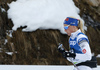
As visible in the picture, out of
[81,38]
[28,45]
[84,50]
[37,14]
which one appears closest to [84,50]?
[84,50]

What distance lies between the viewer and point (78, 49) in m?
2.02

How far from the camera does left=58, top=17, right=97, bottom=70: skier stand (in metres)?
1.88

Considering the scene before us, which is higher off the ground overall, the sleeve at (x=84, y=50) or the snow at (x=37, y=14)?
the snow at (x=37, y=14)

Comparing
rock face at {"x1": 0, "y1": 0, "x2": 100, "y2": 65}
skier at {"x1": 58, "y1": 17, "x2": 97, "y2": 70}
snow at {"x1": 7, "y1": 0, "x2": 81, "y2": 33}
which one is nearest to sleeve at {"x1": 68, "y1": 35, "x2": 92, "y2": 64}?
skier at {"x1": 58, "y1": 17, "x2": 97, "y2": 70}

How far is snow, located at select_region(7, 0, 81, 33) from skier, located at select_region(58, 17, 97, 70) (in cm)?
840

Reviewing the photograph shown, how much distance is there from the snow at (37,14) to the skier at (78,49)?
8404 mm

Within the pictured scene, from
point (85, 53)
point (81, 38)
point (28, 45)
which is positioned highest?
point (81, 38)

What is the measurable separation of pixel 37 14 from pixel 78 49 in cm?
911

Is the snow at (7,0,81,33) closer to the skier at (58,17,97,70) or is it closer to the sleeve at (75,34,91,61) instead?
the skier at (58,17,97,70)

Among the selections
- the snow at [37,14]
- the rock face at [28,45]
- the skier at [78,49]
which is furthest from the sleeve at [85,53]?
the snow at [37,14]

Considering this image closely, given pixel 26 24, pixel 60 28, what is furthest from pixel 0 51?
pixel 60 28

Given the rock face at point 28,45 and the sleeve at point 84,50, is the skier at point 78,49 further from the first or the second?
the rock face at point 28,45

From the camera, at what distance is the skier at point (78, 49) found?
1.88 m

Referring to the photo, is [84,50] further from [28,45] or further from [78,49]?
[28,45]
